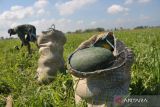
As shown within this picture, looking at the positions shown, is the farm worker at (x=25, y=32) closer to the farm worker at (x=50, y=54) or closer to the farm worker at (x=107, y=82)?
the farm worker at (x=50, y=54)

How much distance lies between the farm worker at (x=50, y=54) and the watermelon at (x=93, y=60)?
5.43 feet

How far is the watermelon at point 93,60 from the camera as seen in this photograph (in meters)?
3.54

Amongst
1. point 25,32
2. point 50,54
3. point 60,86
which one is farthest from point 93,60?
point 25,32

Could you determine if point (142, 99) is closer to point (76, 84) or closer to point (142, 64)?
point (76, 84)

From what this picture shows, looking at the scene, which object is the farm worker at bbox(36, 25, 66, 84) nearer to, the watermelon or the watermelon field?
the watermelon field

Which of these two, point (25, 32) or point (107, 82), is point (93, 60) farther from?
point (25, 32)

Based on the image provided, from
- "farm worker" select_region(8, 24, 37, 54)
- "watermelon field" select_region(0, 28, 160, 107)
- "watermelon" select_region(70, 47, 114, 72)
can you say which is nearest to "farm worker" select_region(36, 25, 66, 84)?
"watermelon field" select_region(0, 28, 160, 107)

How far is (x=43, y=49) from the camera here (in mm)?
5395

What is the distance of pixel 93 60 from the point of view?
11.7ft

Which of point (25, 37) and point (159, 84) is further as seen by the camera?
point (25, 37)

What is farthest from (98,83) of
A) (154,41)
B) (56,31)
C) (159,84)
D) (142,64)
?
(154,41)

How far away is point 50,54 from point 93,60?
75.7 inches

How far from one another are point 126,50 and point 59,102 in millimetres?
825

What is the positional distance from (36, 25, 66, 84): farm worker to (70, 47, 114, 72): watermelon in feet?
5.43
